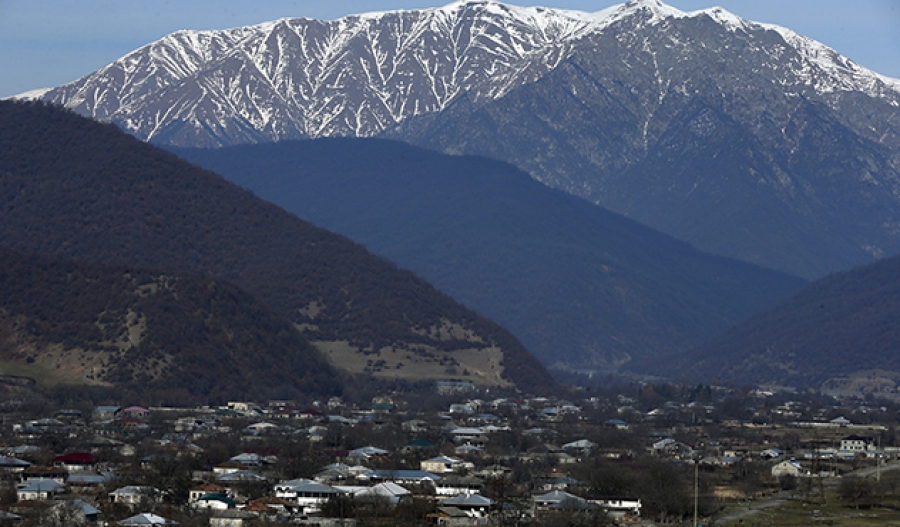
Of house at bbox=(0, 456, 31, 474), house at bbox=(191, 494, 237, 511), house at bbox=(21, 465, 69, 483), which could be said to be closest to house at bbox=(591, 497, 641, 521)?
house at bbox=(191, 494, 237, 511)

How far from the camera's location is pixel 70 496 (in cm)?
10856

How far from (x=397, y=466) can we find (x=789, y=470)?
1086 inches

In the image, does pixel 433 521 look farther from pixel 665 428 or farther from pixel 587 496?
pixel 665 428

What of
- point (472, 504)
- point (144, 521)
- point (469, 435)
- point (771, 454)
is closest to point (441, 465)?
point (472, 504)

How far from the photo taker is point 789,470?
13700cm

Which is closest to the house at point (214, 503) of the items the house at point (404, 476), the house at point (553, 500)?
the house at point (404, 476)

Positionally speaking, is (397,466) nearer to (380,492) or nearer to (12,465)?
(380,492)

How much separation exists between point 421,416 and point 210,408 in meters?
21.3

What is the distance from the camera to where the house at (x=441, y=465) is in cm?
13088

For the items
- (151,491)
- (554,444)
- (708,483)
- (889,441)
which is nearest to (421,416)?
(554,444)

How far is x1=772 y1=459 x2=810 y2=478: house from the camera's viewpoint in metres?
135

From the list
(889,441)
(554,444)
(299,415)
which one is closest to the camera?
(554,444)

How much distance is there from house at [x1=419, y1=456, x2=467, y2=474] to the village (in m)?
0.15

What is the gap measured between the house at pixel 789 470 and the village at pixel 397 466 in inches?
8.2
